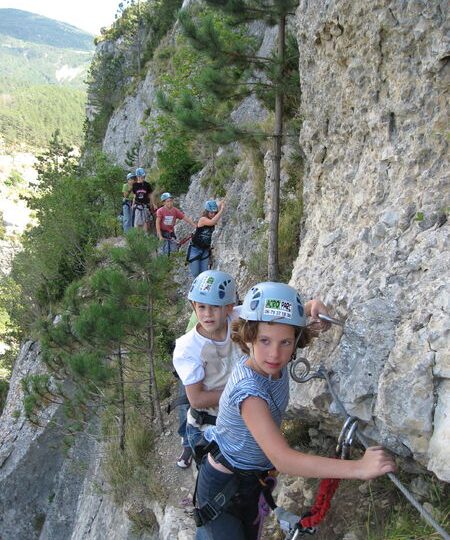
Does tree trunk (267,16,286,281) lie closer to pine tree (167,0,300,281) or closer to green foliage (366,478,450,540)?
pine tree (167,0,300,281)

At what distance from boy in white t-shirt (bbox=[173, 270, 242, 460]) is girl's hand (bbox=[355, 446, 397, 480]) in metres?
1.41

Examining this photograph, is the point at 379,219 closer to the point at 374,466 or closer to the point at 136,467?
the point at 374,466

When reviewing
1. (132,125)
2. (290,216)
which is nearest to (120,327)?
(290,216)

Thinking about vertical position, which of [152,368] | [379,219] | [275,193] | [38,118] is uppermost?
[38,118]

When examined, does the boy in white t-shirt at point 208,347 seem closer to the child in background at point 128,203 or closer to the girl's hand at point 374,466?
the girl's hand at point 374,466

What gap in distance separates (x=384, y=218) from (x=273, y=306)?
149 cm

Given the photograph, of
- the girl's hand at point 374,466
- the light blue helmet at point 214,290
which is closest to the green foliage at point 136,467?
the light blue helmet at point 214,290

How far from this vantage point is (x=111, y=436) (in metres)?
8.12

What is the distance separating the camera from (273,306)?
246cm

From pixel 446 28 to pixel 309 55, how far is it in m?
2.23

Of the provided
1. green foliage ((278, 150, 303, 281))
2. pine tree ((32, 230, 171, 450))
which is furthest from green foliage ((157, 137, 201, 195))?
pine tree ((32, 230, 171, 450))

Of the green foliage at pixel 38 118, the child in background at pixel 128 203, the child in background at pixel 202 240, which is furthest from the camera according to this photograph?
the green foliage at pixel 38 118

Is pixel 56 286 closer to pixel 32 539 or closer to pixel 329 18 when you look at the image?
pixel 32 539

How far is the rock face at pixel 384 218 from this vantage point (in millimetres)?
2600
